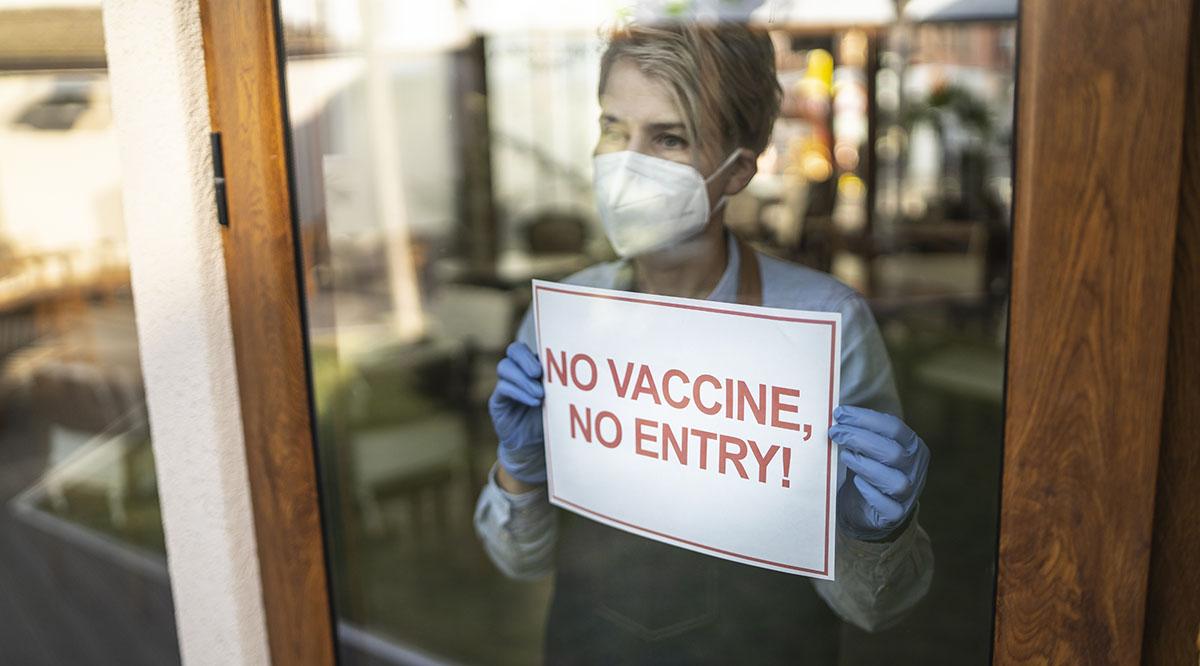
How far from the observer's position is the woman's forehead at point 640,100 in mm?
1123

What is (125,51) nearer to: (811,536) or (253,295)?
(253,295)

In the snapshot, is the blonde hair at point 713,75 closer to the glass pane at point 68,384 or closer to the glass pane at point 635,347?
the glass pane at point 635,347

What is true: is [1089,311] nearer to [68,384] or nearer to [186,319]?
[186,319]

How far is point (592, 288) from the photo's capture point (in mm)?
1157

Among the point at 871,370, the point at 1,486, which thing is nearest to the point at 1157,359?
the point at 871,370

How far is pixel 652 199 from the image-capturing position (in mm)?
1132

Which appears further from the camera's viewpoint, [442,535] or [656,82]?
[442,535]

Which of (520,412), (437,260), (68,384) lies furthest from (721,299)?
(437,260)

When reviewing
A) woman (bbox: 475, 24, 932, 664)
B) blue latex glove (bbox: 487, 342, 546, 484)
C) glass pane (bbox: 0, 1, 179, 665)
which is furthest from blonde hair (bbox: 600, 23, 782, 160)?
glass pane (bbox: 0, 1, 179, 665)

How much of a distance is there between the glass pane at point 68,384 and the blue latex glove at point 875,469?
162cm

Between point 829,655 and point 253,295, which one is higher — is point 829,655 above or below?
below

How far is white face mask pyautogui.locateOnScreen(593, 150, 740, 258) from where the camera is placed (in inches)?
44.2

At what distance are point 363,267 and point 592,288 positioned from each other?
4816mm

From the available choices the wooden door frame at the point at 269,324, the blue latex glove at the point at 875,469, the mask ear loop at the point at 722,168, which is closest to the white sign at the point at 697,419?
the blue latex glove at the point at 875,469
